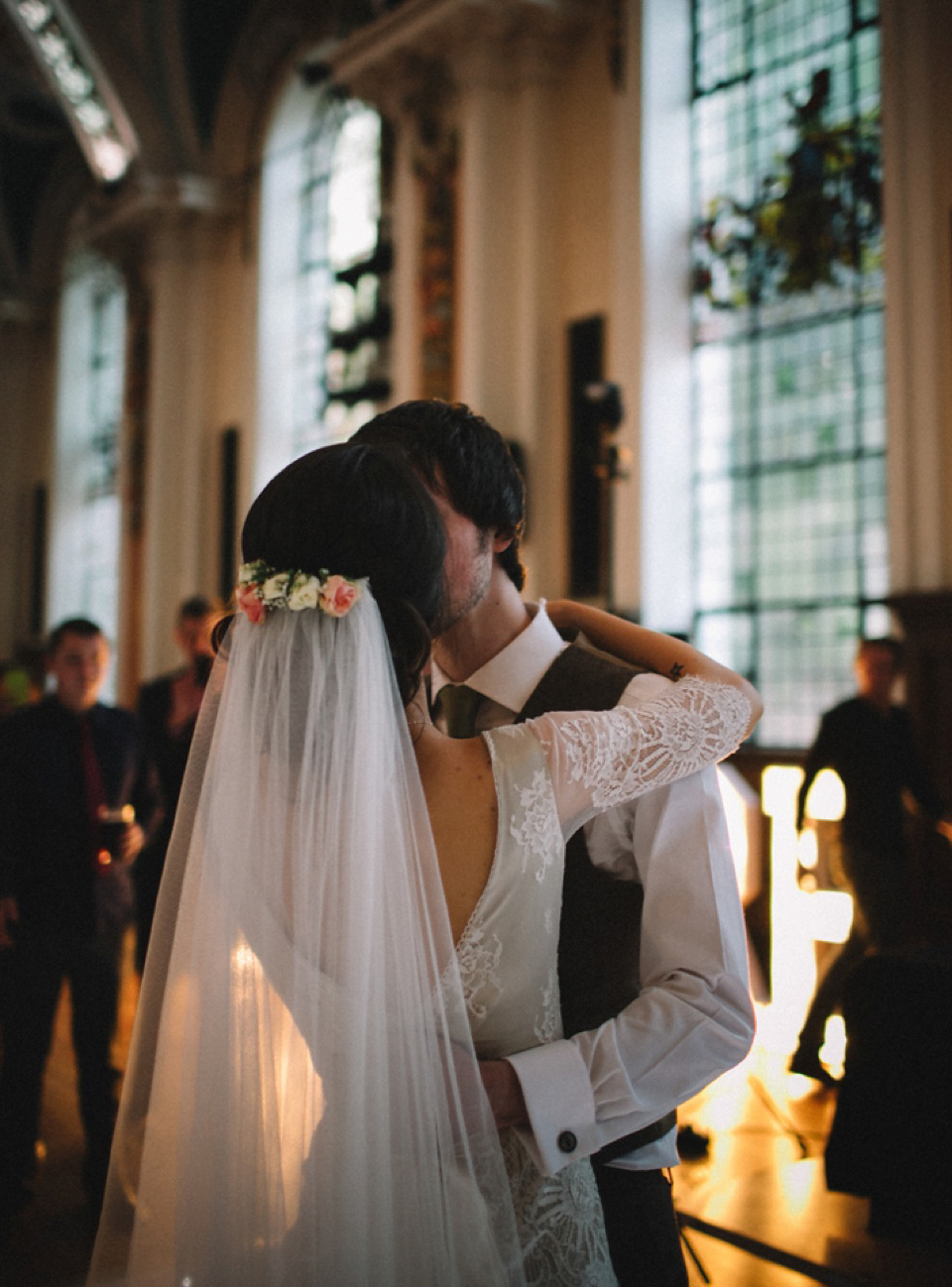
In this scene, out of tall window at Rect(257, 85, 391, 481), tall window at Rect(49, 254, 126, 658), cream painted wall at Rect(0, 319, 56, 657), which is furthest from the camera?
cream painted wall at Rect(0, 319, 56, 657)

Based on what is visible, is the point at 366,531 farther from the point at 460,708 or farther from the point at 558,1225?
the point at 558,1225

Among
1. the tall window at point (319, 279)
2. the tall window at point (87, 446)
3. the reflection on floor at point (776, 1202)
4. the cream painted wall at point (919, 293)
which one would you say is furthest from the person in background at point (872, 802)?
the tall window at point (87, 446)

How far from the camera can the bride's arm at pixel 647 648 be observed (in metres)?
1.81

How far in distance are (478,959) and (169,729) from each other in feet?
14.0

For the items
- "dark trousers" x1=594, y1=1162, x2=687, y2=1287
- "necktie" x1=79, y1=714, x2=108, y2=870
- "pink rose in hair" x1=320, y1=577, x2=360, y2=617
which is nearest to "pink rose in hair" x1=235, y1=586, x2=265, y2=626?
"pink rose in hair" x1=320, y1=577, x2=360, y2=617

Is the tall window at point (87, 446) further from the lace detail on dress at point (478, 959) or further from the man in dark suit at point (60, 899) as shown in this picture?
the lace detail on dress at point (478, 959)

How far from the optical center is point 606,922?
1.67m

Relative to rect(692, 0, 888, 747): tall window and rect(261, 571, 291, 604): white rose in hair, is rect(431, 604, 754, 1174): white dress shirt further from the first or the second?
rect(692, 0, 888, 747): tall window

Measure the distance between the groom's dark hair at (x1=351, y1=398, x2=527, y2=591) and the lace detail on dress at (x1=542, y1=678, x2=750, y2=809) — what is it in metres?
0.39

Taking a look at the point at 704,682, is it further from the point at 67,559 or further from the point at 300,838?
the point at 67,559

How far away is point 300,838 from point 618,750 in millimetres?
431

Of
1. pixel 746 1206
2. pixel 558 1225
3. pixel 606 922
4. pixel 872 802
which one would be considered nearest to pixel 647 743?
pixel 606 922

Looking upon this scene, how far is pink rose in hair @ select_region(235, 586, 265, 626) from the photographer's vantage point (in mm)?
1483

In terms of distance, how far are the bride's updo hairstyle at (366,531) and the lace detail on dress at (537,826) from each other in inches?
8.6
